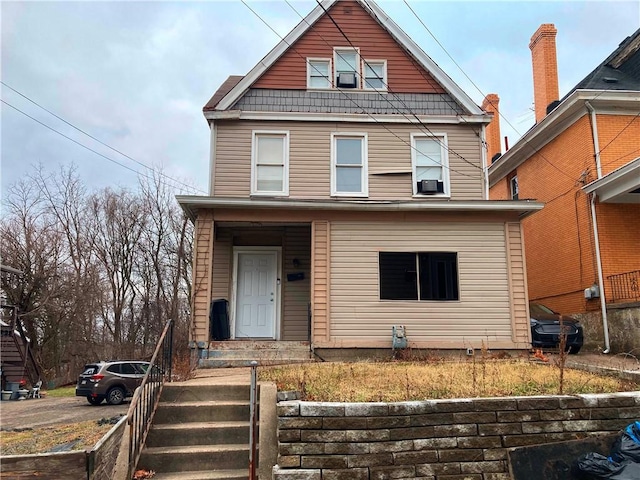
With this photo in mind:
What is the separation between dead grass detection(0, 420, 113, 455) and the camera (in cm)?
762

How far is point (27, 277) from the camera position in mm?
23641

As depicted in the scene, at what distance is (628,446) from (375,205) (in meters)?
6.87

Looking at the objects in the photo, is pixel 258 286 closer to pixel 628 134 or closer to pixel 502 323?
pixel 502 323

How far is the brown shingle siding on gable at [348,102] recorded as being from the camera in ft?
40.4

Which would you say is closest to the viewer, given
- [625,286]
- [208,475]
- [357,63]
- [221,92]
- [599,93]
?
[208,475]

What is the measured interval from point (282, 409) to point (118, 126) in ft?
77.6

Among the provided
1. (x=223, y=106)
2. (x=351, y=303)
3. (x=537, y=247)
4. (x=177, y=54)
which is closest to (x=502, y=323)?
(x=351, y=303)

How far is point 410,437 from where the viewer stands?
A: 179 inches

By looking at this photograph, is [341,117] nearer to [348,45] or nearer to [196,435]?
[348,45]

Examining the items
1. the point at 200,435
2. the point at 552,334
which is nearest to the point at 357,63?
the point at 552,334

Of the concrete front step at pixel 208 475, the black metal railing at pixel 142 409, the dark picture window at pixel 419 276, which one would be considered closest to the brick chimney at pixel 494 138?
the dark picture window at pixel 419 276

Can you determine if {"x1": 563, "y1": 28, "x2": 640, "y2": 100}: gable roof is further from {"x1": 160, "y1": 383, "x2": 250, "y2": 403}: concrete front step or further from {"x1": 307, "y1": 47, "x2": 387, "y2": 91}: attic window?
{"x1": 160, "y1": 383, "x2": 250, "y2": 403}: concrete front step

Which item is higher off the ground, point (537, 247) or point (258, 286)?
point (537, 247)

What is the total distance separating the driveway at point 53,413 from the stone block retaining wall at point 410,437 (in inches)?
340
